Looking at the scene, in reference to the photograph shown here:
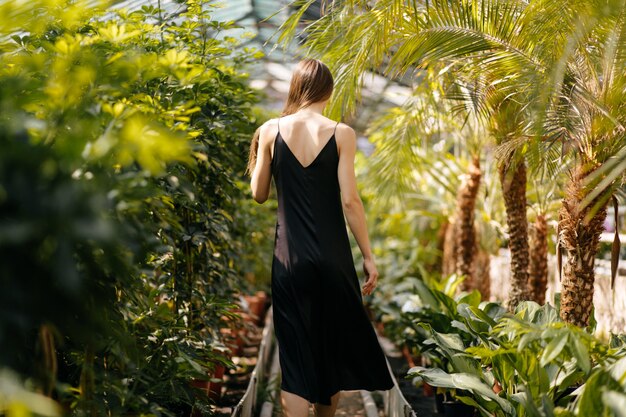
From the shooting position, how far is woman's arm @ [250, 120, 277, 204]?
3.24m

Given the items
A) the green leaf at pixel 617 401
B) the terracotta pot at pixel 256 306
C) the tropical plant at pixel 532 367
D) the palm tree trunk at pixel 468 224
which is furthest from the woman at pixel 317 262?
the terracotta pot at pixel 256 306

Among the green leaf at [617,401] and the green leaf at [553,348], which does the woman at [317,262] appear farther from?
the green leaf at [617,401]

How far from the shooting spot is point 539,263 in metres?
Answer: 6.14

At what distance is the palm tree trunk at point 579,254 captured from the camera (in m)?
3.97

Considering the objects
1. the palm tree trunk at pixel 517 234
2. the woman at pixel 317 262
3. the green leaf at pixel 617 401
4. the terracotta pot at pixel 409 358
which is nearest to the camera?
the green leaf at pixel 617 401

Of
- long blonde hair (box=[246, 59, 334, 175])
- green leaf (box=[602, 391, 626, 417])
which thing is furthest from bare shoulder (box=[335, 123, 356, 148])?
green leaf (box=[602, 391, 626, 417])

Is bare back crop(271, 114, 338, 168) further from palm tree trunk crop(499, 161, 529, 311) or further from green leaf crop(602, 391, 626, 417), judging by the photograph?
palm tree trunk crop(499, 161, 529, 311)

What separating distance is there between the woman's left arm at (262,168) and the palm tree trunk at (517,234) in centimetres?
259

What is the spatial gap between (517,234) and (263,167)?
9.11 feet

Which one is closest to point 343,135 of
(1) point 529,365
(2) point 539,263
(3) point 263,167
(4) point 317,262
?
(3) point 263,167

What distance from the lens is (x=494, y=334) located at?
3.46m

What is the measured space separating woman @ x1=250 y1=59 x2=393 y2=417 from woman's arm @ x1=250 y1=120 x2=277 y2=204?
0.02 metres

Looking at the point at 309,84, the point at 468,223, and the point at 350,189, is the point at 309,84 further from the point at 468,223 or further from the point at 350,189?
the point at 468,223

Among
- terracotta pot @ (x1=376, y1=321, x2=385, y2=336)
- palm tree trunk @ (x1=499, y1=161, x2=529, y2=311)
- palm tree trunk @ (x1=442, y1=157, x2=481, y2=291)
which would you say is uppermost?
palm tree trunk @ (x1=499, y1=161, x2=529, y2=311)
